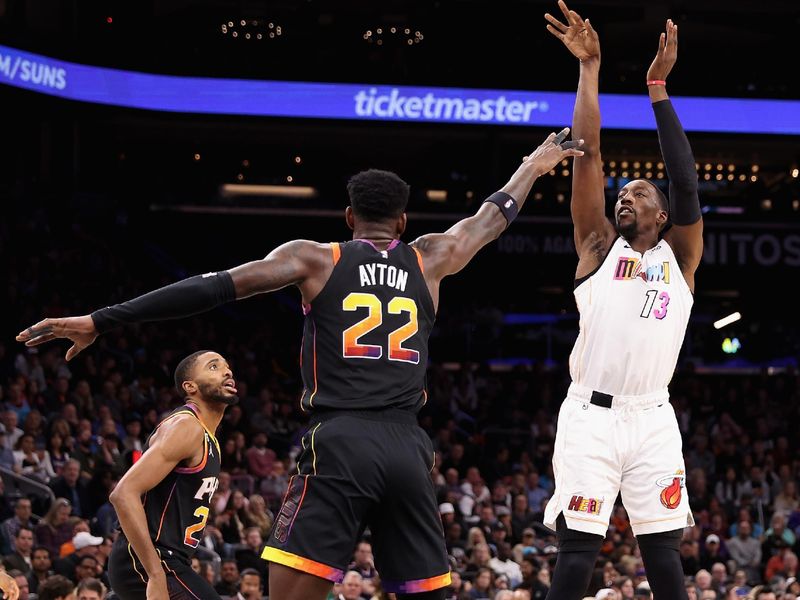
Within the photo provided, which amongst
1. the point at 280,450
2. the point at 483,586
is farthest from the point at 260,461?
the point at 483,586

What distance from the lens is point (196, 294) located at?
4285mm

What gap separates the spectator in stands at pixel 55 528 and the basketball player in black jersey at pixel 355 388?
7.92 metres

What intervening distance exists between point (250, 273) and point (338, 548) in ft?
3.35

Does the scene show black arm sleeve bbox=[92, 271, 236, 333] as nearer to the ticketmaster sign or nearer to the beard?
the beard

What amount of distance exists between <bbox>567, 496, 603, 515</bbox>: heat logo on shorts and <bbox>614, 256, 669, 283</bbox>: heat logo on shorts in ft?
3.26

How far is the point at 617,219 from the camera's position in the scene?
18.4 ft

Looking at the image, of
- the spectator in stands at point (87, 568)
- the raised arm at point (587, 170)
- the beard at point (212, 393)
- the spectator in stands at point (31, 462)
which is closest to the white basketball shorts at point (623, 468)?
the raised arm at point (587, 170)

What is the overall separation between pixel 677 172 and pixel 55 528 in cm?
824

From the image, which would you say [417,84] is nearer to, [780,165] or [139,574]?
[780,165]

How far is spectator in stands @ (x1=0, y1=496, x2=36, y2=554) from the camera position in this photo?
11703 mm

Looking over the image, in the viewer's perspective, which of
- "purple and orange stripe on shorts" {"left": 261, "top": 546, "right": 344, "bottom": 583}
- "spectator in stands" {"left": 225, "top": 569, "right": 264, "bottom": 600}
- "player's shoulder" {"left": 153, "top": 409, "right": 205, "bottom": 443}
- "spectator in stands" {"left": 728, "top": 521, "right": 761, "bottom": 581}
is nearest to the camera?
"purple and orange stripe on shorts" {"left": 261, "top": 546, "right": 344, "bottom": 583}

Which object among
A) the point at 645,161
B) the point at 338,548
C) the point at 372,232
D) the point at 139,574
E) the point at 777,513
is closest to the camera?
the point at 338,548

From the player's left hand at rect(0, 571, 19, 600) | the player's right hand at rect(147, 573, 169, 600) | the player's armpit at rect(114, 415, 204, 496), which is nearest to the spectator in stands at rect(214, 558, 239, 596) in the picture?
the player's left hand at rect(0, 571, 19, 600)

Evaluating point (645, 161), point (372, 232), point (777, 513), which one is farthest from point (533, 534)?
point (645, 161)
